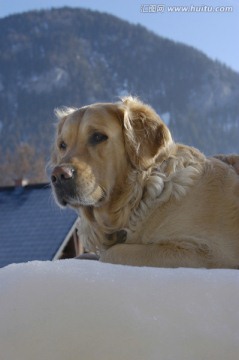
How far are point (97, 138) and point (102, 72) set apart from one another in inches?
4915

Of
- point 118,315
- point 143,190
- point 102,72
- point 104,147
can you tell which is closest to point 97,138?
point 104,147

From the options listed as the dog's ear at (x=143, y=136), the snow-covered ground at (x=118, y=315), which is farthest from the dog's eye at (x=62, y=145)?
Result: the snow-covered ground at (x=118, y=315)

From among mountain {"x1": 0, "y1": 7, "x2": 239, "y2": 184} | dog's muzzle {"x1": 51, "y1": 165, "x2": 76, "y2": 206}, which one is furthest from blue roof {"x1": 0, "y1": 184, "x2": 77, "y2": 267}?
mountain {"x1": 0, "y1": 7, "x2": 239, "y2": 184}

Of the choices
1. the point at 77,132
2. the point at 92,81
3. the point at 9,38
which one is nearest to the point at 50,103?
the point at 92,81

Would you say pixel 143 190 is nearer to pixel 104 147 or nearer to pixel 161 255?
pixel 104 147

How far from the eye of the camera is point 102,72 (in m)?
126

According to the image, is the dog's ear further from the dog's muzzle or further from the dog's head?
the dog's muzzle

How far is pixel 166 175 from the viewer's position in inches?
113

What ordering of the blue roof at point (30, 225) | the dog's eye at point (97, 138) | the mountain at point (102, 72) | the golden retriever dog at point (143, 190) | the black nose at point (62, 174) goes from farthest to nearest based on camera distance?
the mountain at point (102, 72) → the blue roof at point (30, 225) → the dog's eye at point (97, 138) → the black nose at point (62, 174) → the golden retriever dog at point (143, 190)

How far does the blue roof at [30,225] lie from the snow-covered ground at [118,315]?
1301cm

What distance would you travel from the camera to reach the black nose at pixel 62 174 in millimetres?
2705

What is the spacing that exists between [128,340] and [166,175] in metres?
2.06

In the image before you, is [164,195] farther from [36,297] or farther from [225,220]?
[36,297]

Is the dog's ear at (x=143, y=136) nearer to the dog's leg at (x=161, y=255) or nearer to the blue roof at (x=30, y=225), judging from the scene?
the dog's leg at (x=161, y=255)
